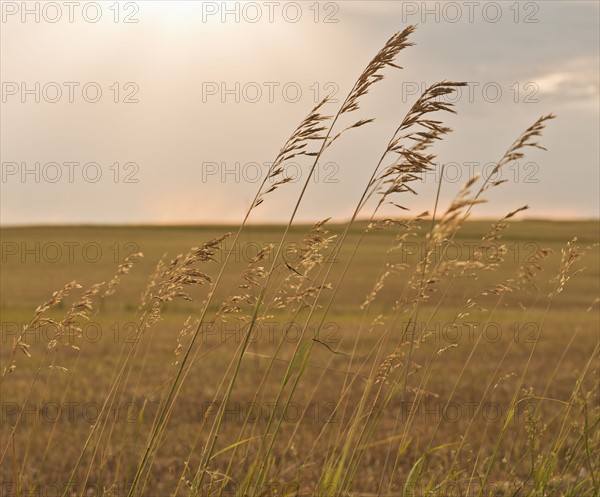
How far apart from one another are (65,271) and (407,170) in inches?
1707

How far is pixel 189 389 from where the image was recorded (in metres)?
10.8

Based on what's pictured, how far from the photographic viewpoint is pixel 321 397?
34.3ft

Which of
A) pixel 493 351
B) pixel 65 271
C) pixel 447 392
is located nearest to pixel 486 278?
pixel 65 271

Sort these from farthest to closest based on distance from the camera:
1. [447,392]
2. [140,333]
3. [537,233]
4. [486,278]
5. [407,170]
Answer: [537,233] < [486,278] < [447,392] < [140,333] < [407,170]

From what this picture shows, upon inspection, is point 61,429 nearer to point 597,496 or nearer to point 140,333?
point 140,333

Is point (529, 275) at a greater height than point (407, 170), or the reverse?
point (407, 170)

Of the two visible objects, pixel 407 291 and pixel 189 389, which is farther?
pixel 189 389

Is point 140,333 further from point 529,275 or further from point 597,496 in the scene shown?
point 597,496

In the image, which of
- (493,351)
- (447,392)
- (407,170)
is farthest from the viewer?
(493,351)

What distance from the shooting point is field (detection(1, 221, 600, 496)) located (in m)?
2.83

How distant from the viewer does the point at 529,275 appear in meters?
3.00

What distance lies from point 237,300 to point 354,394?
8.70 m

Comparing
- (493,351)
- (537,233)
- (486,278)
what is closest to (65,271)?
(486,278)

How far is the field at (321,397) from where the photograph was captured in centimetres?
283
